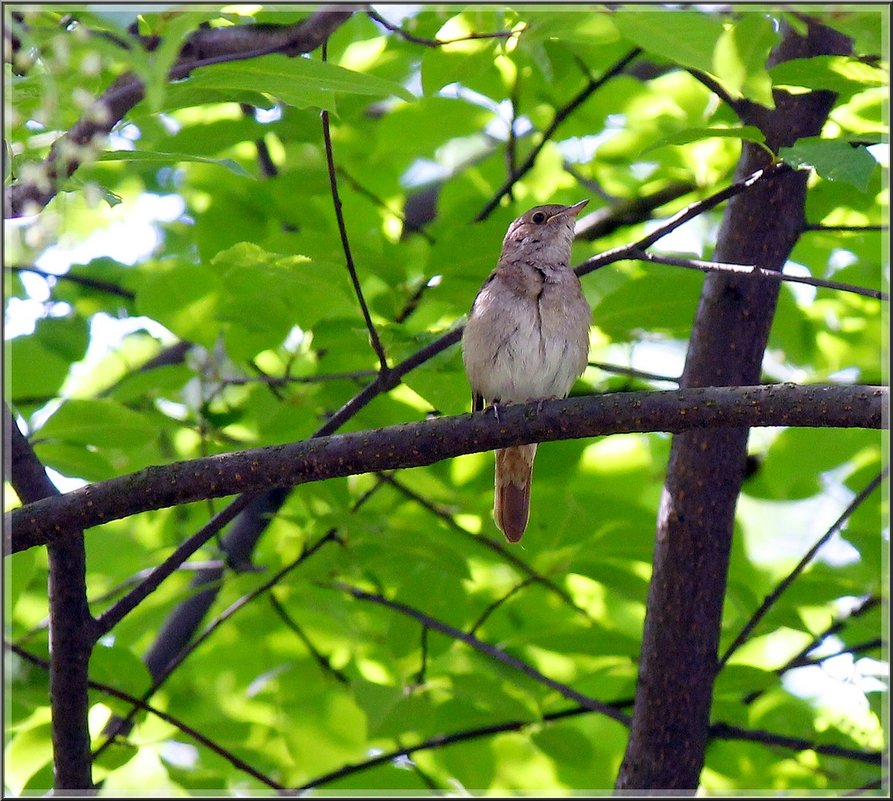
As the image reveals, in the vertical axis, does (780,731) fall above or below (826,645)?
below

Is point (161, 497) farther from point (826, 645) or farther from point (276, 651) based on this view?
point (826, 645)

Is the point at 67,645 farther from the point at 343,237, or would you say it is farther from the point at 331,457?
the point at 343,237

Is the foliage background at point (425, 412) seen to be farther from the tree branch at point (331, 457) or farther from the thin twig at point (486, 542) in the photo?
the tree branch at point (331, 457)

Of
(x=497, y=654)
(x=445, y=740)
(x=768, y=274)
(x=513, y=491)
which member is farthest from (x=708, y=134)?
(x=445, y=740)

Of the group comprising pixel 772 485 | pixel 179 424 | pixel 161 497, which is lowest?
pixel 161 497

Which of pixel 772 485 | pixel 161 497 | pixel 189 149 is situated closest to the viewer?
pixel 161 497

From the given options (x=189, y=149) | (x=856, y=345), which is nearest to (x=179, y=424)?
(x=189, y=149)

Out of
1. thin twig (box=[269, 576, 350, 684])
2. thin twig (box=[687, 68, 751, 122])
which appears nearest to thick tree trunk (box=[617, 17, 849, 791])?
thin twig (box=[687, 68, 751, 122])

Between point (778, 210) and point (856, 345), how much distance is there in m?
1.50

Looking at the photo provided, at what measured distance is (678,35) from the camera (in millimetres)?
2889

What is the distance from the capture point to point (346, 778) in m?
4.95

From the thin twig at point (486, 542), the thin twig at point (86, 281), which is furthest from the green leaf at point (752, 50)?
the thin twig at point (86, 281)

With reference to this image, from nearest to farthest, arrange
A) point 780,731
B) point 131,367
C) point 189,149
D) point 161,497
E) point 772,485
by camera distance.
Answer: point 161,497, point 189,149, point 780,731, point 772,485, point 131,367

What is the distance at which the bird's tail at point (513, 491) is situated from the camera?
15.9ft
